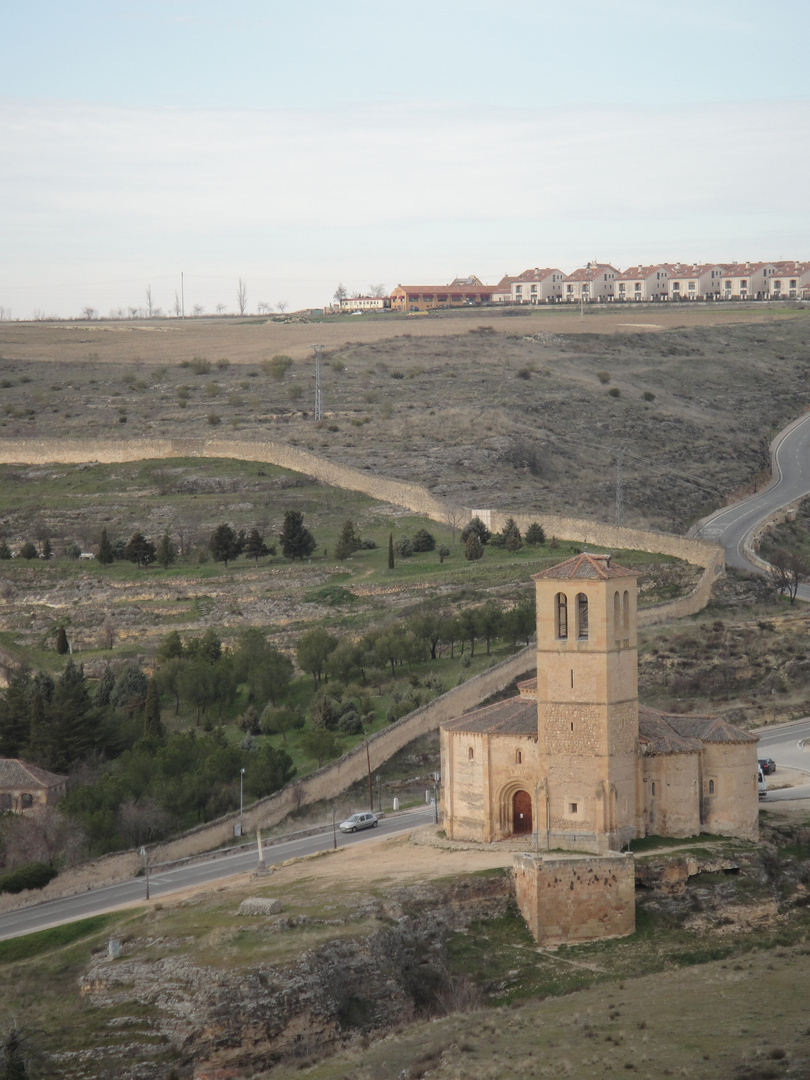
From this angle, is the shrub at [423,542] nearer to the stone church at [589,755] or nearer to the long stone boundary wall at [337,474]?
the long stone boundary wall at [337,474]

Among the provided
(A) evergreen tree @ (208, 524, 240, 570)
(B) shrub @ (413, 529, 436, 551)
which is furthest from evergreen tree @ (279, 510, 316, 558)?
(B) shrub @ (413, 529, 436, 551)

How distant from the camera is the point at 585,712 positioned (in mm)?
43969

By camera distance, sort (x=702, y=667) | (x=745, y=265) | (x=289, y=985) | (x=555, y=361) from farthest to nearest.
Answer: (x=745, y=265)
(x=555, y=361)
(x=702, y=667)
(x=289, y=985)

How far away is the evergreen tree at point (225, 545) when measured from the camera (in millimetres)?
77812

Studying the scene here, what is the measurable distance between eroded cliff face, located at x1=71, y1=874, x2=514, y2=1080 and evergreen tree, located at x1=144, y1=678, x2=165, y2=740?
19.3 m

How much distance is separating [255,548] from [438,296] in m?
94.2

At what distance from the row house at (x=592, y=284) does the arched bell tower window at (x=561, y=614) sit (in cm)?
12114

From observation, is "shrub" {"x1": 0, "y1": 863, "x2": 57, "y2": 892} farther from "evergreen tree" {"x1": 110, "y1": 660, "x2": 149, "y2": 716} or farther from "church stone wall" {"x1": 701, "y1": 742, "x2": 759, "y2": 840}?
"church stone wall" {"x1": 701, "y1": 742, "x2": 759, "y2": 840}

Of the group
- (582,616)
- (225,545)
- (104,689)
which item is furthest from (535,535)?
(582,616)

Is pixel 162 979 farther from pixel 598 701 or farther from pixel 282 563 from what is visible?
pixel 282 563

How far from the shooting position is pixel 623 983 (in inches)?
1516

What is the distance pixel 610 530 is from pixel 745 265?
10045 cm

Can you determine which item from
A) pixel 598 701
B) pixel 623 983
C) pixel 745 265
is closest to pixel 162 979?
pixel 623 983

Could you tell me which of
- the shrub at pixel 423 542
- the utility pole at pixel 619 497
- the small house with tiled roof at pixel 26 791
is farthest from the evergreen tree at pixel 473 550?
the small house with tiled roof at pixel 26 791
